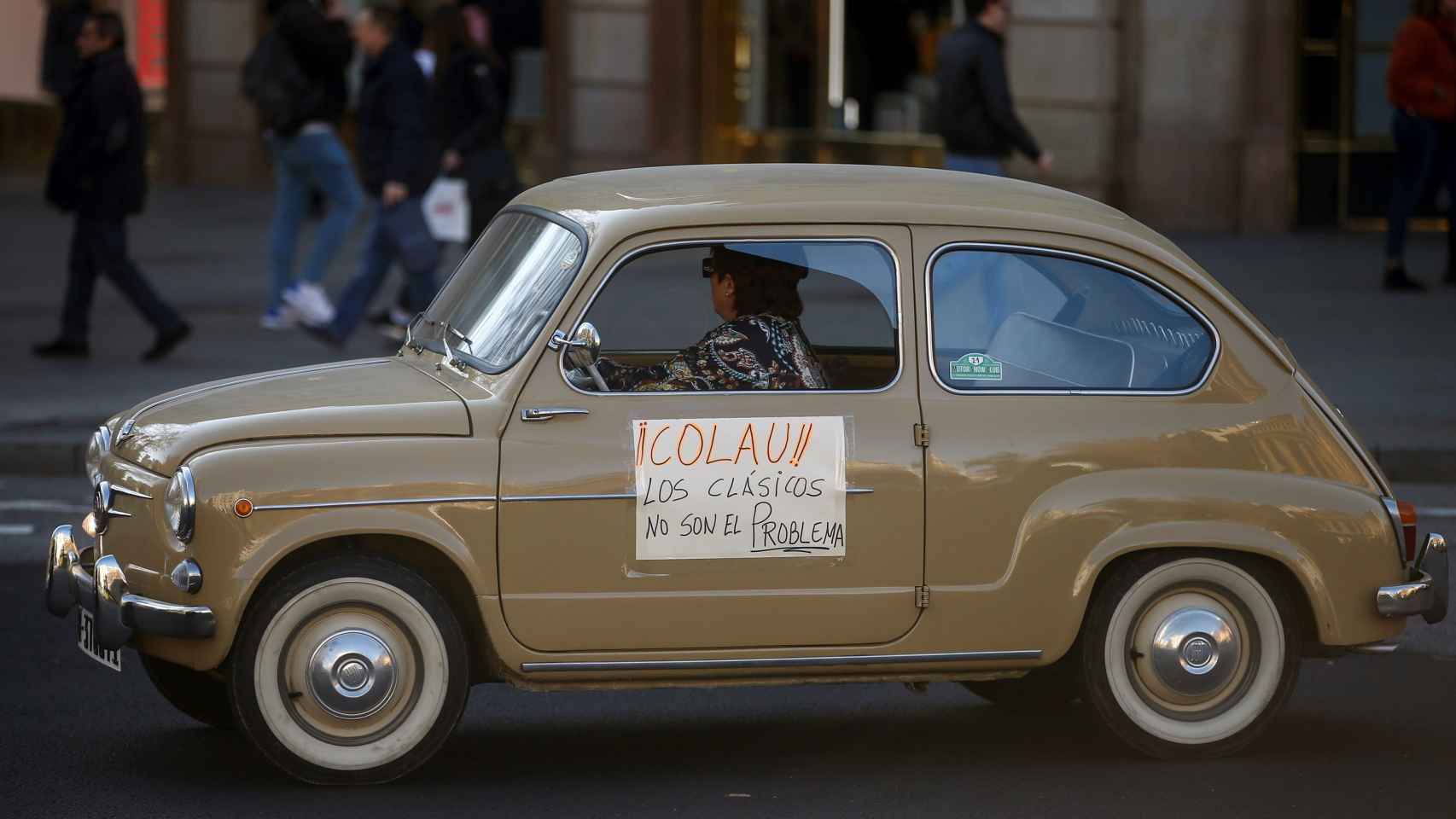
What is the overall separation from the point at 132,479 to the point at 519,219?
1260 millimetres

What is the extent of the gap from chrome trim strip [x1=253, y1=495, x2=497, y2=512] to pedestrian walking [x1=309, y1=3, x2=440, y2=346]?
7.28 meters

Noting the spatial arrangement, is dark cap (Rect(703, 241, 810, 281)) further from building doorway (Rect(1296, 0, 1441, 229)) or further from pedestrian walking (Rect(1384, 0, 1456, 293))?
building doorway (Rect(1296, 0, 1441, 229))

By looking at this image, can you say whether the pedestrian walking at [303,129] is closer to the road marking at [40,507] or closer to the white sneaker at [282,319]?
the white sneaker at [282,319]

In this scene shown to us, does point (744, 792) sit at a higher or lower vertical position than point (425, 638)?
lower

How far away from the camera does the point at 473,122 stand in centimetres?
1323

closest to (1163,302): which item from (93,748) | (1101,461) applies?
(1101,461)

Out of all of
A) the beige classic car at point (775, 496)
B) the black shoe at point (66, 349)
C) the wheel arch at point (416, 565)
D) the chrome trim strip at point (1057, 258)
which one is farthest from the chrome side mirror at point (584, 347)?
the black shoe at point (66, 349)

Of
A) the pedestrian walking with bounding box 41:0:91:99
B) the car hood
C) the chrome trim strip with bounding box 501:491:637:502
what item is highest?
the pedestrian walking with bounding box 41:0:91:99

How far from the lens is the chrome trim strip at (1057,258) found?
18.6 ft

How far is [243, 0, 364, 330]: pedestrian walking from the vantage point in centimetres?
1370

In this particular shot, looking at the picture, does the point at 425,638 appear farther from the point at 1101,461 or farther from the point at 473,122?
the point at 473,122

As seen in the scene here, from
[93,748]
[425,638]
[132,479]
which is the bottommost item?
[93,748]

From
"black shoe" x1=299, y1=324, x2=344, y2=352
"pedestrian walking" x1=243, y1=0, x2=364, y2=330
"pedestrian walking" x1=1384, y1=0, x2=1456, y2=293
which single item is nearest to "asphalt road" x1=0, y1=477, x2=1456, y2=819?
"black shoe" x1=299, y1=324, x2=344, y2=352

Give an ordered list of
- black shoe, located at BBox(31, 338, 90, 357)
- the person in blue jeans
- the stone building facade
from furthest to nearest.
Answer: the stone building facade < the person in blue jeans < black shoe, located at BBox(31, 338, 90, 357)
